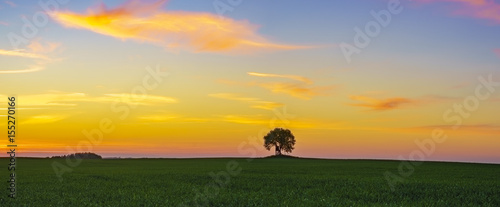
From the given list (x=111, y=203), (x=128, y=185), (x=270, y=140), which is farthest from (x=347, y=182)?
(x=270, y=140)

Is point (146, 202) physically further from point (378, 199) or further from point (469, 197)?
point (469, 197)

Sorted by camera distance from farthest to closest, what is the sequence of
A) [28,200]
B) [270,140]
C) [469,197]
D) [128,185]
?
[270,140]
[128,185]
[469,197]
[28,200]

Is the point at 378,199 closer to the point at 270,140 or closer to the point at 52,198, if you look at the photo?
the point at 52,198

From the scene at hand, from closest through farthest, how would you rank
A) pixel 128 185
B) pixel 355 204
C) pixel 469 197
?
pixel 355 204
pixel 469 197
pixel 128 185

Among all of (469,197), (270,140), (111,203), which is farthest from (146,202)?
(270,140)

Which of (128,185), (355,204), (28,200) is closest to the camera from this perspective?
(355,204)

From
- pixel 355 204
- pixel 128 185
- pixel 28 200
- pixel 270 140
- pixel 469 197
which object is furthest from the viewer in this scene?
pixel 270 140

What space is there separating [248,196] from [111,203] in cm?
823

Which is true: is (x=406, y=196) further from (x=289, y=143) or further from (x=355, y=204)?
(x=289, y=143)

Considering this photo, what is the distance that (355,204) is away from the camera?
2655cm

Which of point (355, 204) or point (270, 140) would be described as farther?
point (270, 140)

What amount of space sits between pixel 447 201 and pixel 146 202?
1828 cm

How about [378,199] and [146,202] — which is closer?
[146,202]

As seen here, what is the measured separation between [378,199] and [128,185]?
20.0 meters
